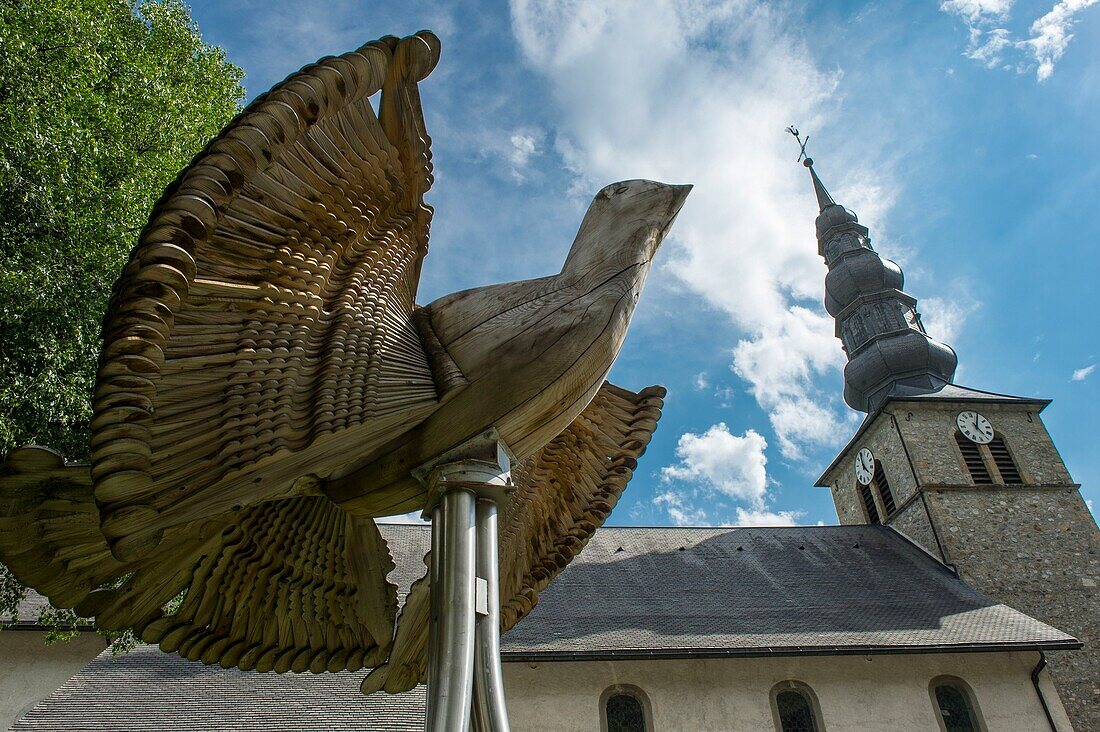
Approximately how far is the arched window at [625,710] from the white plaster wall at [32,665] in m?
9.74

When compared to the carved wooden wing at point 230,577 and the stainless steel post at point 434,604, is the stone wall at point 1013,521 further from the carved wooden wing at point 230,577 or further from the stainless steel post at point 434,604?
the stainless steel post at point 434,604

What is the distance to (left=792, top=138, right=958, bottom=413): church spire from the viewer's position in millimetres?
29703

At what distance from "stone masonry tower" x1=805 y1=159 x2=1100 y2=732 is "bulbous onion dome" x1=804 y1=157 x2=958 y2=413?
0.06 meters

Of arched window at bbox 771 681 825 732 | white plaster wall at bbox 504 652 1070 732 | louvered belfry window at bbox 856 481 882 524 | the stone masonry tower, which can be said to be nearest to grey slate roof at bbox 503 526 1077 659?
white plaster wall at bbox 504 652 1070 732

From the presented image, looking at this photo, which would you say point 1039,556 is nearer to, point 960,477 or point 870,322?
point 960,477

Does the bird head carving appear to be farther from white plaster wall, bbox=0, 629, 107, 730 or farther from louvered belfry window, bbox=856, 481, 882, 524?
louvered belfry window, bbox=856, 481, 882, 524

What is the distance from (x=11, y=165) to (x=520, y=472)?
19.4ft

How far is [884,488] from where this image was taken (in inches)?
1068

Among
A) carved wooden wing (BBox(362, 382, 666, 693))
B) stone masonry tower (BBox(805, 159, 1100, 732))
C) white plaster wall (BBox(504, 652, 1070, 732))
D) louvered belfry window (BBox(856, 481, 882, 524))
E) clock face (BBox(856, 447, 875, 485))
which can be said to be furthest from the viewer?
clock face (BBox(856, 447, 875, 485))

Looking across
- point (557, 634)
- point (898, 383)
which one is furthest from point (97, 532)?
point (898, 383)

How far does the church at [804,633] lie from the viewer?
43.2 ft

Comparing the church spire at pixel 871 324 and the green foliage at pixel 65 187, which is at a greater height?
the church spire at pixel 871 324

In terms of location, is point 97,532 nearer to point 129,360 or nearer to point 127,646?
point 129,360

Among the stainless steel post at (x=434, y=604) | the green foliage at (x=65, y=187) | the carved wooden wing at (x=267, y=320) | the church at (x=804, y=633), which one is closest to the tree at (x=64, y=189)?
the green foliage at (x=65, y=187)
